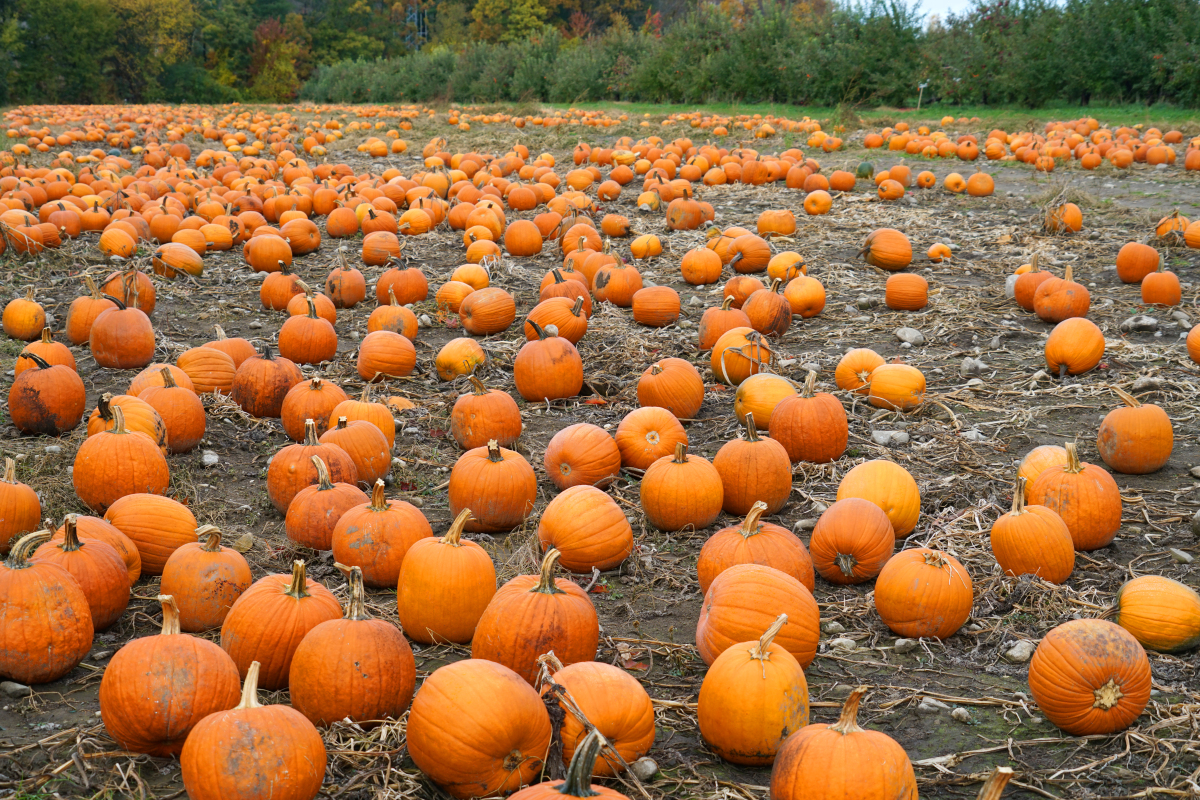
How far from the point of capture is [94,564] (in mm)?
3270

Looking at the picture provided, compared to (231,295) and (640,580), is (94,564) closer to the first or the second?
(640,580)

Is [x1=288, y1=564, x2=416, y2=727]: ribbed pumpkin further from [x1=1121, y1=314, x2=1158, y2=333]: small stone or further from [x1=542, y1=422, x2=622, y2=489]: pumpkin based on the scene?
[x1=1121, y1=314, x2=1158, y2=333]: small stone

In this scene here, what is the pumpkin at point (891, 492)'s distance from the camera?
398cm

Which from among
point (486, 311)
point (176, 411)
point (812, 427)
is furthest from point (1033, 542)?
point (486, 311)

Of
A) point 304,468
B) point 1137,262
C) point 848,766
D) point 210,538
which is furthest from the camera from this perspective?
point 1137,262

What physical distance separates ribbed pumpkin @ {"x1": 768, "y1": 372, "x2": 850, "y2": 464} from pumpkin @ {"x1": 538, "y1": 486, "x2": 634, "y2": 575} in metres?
1.30

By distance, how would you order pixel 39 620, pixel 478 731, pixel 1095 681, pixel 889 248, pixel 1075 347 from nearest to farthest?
1. pixel 478 731
2. pixel 1095 681
3. pixel 39 620
4. pixel 1075 347
5. pixel 889 248

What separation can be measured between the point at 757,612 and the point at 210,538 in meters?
2.09

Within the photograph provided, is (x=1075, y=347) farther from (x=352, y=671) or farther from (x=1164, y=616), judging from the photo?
(x=352, y=671)

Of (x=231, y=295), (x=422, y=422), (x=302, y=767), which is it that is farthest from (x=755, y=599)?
(x=231, y=295)

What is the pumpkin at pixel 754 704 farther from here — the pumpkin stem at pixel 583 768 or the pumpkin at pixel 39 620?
the pumpkin at pixel 39 620

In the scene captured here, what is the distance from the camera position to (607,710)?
2.49 meters

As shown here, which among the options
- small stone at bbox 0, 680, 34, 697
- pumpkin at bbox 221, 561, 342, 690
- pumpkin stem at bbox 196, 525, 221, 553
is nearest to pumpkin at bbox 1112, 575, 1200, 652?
pumpkin at bbox 221, 561, 342, 690

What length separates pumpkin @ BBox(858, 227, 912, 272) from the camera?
28.0ft
